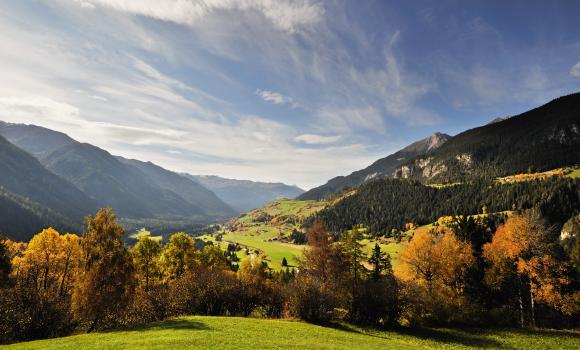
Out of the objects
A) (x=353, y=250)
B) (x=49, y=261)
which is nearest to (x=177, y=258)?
(x=49, y=261)

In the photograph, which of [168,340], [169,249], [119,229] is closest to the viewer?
[168,340]

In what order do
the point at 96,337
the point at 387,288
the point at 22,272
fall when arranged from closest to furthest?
the point at 96,337 < the point at 387,288 < the point at 22,272

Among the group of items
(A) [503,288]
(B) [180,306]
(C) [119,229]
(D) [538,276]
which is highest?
(C) [119,229]

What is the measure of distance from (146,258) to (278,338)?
40.5 meters

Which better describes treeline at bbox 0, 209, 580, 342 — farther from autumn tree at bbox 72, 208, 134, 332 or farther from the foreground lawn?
the foreground lawn

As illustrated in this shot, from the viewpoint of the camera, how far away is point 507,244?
4434 centimetres

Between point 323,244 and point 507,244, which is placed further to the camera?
point 323,244

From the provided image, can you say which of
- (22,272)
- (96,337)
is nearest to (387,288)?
(96,337)

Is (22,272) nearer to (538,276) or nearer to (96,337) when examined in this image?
(96,337)

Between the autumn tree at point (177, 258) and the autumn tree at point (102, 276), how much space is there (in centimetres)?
2304

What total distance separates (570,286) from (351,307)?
118 feet

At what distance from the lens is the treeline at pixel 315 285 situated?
108 ft

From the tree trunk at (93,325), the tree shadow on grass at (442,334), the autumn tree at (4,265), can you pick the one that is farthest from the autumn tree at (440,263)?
the autumn tree at (4,265)

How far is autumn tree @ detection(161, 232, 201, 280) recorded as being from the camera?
58.8 m
